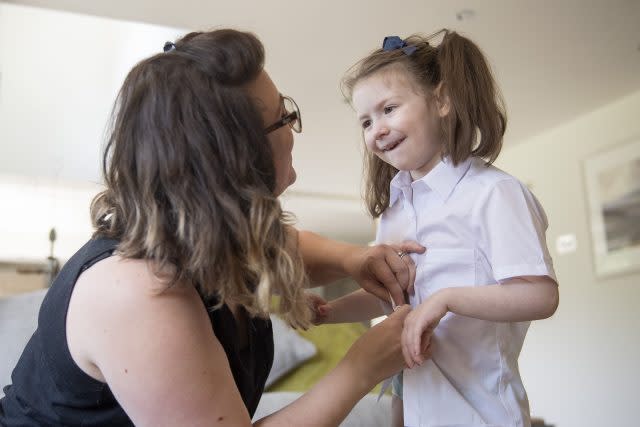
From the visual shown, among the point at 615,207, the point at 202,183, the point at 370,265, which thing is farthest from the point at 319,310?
the point at 615,207

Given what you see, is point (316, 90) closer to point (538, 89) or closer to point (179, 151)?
point (538, 89)

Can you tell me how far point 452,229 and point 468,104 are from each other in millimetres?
267

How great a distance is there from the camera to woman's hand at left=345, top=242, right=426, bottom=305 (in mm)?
1195

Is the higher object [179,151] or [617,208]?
[179,151]

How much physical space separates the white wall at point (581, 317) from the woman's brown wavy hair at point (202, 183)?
5036mm

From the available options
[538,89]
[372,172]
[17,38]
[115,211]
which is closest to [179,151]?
[115,211]

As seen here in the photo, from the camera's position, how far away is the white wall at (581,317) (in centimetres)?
529

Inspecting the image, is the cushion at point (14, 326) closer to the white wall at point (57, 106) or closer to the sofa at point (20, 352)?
the sofa at point (20, 352)

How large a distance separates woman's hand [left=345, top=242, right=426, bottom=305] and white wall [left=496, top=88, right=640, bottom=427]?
15.2ft

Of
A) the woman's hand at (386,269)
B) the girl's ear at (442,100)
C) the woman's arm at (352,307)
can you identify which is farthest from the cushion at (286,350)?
the girl's ear at (442,100)

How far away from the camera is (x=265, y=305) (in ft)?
2.82

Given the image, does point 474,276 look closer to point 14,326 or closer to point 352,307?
point 352,307

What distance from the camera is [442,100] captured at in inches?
52.2

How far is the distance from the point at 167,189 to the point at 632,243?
5.12m
